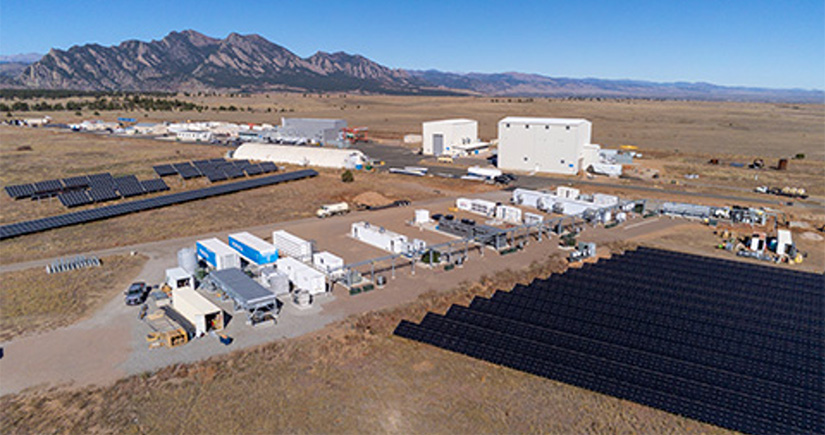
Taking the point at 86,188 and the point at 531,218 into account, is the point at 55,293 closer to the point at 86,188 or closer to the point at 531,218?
the point at 86,188

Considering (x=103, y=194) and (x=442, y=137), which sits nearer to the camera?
(x=103, y=194)

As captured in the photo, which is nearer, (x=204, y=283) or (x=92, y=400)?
(x=92, y=400)

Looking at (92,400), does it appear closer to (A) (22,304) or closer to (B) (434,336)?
(A) (22,304)

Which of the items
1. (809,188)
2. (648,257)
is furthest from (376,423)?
(809,188)

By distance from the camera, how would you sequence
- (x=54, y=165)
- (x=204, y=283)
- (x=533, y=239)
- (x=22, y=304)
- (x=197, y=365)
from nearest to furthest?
1. (x=197, y=365)
2. (x=22, y=304)
3. (x=204, y=283)
4. (x=533, y=239)
5. (x=54, y=165)

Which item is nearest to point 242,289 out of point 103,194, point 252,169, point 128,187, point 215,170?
point 103,194

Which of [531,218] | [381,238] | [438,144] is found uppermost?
[438,144]

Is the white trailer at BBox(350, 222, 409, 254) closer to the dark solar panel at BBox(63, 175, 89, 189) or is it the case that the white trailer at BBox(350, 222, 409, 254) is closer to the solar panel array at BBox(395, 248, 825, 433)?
the solar panel array at BBox(395, 248, 825, 433)
